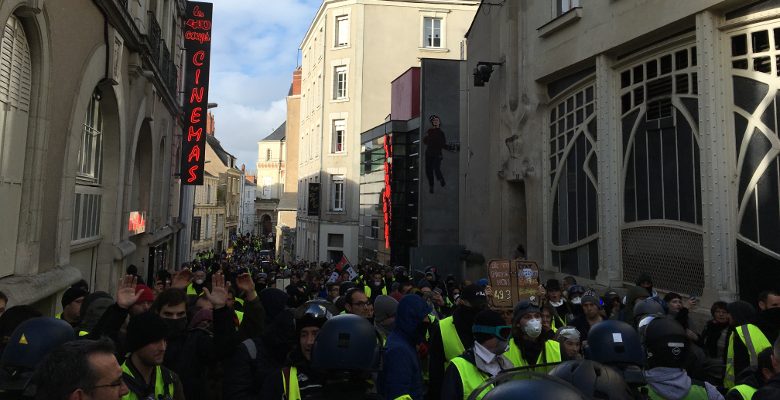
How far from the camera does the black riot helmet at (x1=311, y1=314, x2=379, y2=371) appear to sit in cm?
268

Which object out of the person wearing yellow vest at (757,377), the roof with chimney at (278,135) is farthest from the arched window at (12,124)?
the roof with chimney at (278,135)

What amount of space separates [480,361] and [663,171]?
782cm

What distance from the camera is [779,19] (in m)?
7.83

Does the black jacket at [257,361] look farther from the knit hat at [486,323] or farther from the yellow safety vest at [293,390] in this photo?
the knit hat at [486,323]

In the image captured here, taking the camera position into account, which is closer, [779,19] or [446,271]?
[779,19]

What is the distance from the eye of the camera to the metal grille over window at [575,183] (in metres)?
11.7

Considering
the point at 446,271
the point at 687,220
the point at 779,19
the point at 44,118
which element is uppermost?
the point at 779,19

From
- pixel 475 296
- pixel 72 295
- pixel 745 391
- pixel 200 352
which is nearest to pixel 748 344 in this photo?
pixel 745 391

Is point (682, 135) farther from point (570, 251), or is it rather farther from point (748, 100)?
point (570, 251)

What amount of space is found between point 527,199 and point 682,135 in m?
5.22

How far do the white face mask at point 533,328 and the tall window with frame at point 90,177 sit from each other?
9.80 metres

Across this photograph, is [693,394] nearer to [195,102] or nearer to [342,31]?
[195,102]

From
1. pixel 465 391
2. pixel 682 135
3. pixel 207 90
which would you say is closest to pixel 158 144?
pixel 207 90

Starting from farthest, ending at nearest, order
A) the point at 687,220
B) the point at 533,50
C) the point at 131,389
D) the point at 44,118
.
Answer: the point at 533,50 < the point at 687,220 < the point at 44,118 < the point at 131,389
